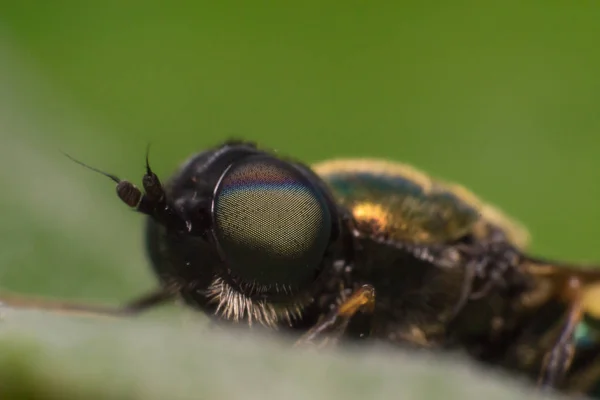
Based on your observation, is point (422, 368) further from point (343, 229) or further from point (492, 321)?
point (492, 321)

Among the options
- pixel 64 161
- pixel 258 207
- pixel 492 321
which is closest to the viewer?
pixel 258 207

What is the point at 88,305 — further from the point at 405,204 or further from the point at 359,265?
the point at 405,204

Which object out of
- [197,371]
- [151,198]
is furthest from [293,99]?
[197,371]

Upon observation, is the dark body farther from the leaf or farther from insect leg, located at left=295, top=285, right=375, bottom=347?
Answer: the leaf

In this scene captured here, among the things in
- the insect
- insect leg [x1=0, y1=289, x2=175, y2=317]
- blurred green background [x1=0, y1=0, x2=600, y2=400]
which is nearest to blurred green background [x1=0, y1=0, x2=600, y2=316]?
blurred green background [x1=0, y1=0, x2=600, y2=400]

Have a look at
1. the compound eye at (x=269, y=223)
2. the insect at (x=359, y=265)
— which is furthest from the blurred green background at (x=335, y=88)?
the compound eye at (x=269, y=223)

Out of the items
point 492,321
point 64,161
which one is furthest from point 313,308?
point 64,161

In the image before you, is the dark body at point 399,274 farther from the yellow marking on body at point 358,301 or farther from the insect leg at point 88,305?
the insect leg at point 88,305
